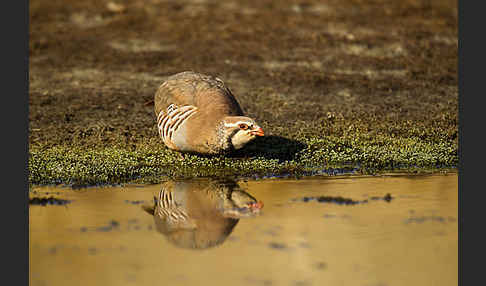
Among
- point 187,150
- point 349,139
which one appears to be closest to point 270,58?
point 349,139

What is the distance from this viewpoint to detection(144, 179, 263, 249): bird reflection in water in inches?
273

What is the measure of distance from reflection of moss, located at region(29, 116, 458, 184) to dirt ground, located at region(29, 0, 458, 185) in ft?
1.19

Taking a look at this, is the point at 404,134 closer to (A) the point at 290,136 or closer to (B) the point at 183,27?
(A) the point at 290,136

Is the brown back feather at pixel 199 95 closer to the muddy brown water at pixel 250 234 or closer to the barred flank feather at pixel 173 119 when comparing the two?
the barred flank feather at pixel 173 119

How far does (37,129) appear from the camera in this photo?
38.8 feet

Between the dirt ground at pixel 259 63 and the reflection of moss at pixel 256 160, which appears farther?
the dirt ground at pixel 259 63

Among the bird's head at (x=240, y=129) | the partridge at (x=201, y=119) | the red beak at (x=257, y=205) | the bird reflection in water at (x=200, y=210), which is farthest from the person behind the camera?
the partridge at (x=201, y=119)

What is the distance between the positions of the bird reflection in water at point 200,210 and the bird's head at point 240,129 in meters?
0.58

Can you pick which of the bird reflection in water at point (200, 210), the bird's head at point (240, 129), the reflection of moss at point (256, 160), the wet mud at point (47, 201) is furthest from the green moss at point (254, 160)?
the wet mud at point (47, 201)

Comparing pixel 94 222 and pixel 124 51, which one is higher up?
pixel 94 222

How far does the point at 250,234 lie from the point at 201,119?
288cm

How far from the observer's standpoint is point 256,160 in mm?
9875

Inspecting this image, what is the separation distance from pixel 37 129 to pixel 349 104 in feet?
18.2

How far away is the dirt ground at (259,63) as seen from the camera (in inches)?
476
